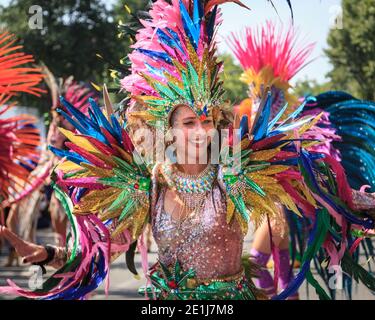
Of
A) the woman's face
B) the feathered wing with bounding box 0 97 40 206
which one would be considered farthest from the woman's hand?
the woman's face

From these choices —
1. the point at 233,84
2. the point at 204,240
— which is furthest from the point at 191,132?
the point at 233,84

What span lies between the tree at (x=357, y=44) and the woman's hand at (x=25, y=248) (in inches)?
817

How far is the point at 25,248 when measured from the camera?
330 centimetres

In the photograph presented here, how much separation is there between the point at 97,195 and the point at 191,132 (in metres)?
0.56

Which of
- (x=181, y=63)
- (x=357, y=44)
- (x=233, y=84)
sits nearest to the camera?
(x=181, y=63)

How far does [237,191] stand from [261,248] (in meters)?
2.46

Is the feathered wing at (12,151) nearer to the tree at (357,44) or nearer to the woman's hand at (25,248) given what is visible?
the woman's hand at (25,248)

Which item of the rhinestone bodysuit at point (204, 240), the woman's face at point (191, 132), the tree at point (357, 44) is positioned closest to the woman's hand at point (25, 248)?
the rhinestone bodysuit at point (204, 240)

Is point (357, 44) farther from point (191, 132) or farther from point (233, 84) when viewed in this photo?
point (191, 132)

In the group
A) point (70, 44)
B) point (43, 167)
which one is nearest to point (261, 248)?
point (43, 167)

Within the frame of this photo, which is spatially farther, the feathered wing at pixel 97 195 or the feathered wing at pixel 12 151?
the feathered wing at pixel 97 195

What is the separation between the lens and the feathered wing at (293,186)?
3.35 metres

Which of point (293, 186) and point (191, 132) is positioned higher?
point (191, 132)

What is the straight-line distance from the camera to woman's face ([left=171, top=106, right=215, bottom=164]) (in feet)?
11.0
